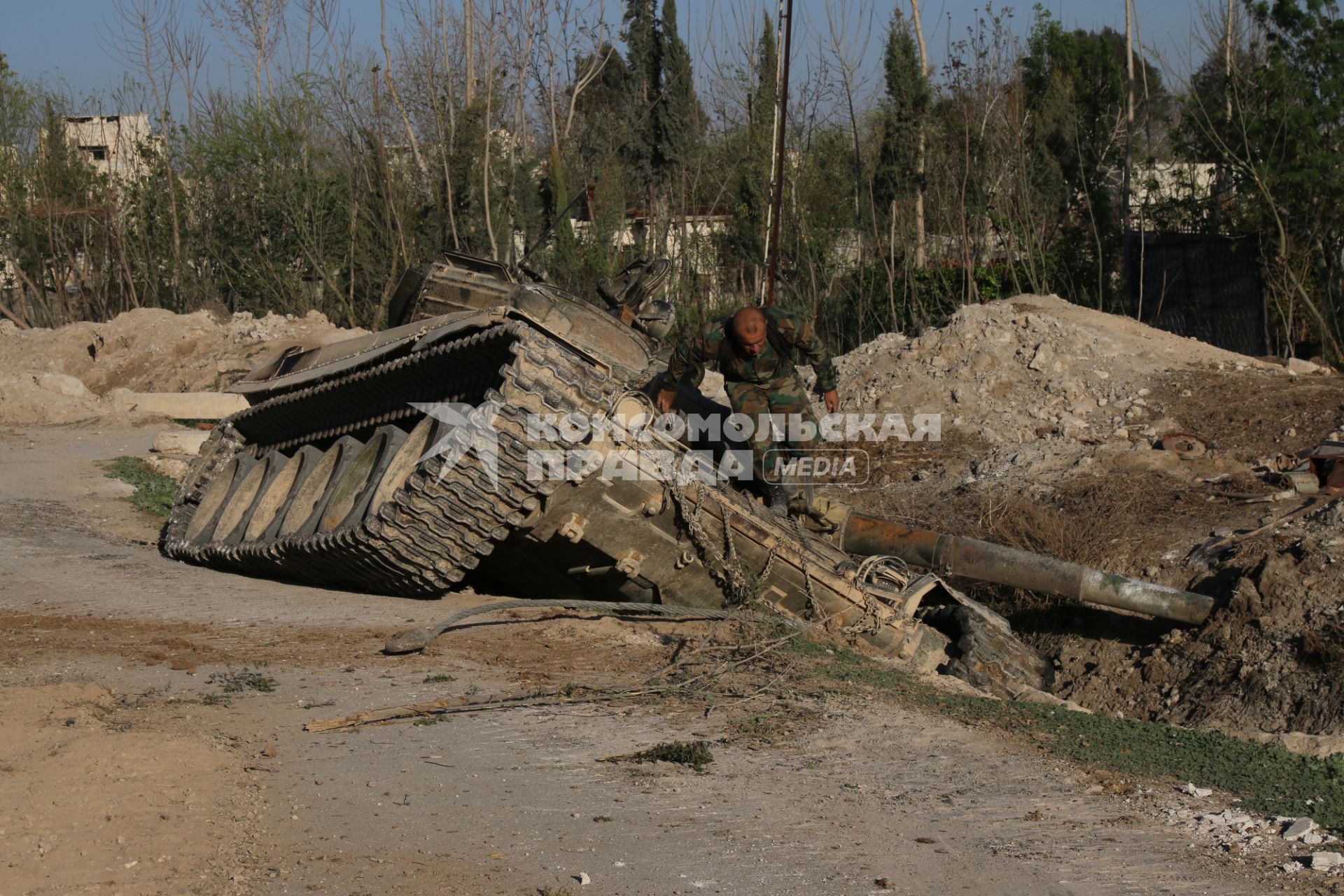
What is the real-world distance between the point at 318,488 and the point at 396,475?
1086mm

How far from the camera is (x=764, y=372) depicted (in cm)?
771

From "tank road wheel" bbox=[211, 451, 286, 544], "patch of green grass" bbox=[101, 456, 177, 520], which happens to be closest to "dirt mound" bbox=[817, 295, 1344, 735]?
"tank road wheel" bbox=[211, 451, 286, 544]

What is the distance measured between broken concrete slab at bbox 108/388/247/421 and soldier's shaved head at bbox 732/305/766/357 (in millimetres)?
10652

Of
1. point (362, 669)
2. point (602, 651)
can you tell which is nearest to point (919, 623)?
point (602, 651)

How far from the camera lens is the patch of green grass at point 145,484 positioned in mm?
10070

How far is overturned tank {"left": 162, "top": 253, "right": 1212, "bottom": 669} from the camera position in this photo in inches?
239

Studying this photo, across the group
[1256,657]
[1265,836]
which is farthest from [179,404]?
[1265,836]

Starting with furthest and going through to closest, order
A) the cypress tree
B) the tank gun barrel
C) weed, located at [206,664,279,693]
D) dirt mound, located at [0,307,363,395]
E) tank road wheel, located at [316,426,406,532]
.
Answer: the cypress tree → dirt mound, located at [0,307,363,395] → the tank gun barrel → tank road wheel, located at [316,426,406,532] → weed, located at [206,664,279,693]

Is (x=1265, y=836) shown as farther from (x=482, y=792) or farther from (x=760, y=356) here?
(x=760, y=356)

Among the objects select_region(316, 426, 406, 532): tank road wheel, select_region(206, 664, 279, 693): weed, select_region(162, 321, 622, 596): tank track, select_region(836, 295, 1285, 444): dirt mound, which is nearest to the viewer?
select_region(206, 664, 279, 693): weed

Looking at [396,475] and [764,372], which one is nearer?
[396,475]

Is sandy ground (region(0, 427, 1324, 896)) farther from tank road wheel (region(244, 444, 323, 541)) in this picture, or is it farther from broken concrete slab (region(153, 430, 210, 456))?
broken concrete slab (region(153, 430, 210, 456))

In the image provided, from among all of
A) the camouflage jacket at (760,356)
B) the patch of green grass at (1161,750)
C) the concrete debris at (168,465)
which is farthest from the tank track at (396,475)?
the concrete debris at (168,465)

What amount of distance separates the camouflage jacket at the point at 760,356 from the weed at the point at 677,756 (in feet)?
11.0
